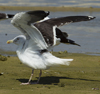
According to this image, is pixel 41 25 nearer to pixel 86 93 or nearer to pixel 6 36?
pixel 86 93

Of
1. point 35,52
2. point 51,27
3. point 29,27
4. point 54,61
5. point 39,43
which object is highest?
point 29,27

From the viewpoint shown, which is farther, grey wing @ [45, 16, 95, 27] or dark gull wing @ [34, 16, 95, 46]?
grey wing @ [45, 16, 95, 27]

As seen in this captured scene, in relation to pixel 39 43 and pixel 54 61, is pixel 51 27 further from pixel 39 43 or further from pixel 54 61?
pixel 54 61

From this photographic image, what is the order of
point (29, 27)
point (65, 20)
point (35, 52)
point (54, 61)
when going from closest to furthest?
point (29, 27) < point (54, 61) < point (35, 52) < point (65, 20)

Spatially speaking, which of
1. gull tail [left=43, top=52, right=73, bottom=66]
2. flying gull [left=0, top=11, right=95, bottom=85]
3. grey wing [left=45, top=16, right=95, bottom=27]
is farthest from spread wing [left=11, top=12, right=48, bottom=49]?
grey wing [left=45, top=16, right=95, bottom=27]

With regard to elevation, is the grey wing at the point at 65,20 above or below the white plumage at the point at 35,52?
above

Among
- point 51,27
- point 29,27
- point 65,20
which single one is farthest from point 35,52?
point 65,20

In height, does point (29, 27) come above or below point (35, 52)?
above

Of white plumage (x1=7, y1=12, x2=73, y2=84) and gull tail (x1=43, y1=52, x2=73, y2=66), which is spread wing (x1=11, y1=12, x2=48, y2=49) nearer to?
white plumage (x1=7, y1=12, x2=73, y2=84)

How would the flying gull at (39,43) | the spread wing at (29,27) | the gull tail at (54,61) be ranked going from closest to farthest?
the spread wing at (29,27), the flying gull at (39,43), the gull tail at (54,61)

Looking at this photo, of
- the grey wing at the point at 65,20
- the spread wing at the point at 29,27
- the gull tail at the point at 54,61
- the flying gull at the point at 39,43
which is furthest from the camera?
the grey wing at the point at 65,20

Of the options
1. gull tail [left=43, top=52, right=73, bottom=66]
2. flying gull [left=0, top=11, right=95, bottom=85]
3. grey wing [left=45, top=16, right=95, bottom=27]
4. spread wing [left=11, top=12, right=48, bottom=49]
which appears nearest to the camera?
spread wing [left=11, top=12, right=48, bottom=49]

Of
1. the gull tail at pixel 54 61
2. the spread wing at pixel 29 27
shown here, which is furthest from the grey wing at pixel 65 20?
the gull tail at pixel 54 61

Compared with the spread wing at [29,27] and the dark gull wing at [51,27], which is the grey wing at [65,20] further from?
the spread wing at [29,27]
